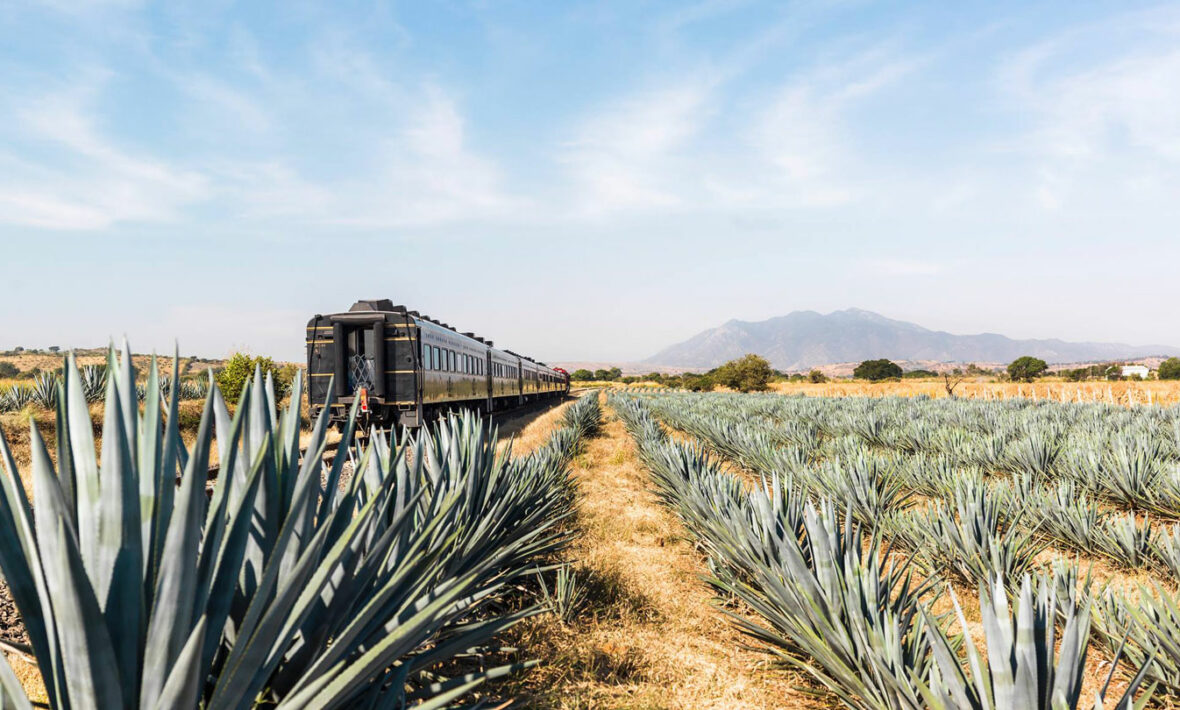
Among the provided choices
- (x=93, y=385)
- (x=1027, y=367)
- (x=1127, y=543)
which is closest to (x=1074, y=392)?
(x=1127, y=543)

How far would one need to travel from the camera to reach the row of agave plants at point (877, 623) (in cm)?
153

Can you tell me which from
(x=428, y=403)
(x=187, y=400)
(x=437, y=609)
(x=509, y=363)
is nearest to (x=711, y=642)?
(x=437, y=609)

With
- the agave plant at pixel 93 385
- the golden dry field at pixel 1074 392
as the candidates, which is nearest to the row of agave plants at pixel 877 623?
the agave plant at pixel 93 385

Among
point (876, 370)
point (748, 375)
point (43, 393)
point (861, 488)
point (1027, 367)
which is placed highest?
point (43, 393)

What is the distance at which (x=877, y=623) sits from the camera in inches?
81.7

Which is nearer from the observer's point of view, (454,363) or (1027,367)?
(454,363)

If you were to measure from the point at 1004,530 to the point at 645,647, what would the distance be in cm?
334

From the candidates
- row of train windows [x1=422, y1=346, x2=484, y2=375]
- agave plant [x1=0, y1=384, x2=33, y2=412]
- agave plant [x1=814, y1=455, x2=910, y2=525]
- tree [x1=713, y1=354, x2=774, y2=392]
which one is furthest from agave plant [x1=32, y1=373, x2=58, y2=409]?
tree [x1=713, y1=354, x2=774, y2=392]

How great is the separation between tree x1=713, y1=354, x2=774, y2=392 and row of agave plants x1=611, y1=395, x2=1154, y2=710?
4556 cm

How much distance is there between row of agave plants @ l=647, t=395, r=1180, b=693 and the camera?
98.3 inches

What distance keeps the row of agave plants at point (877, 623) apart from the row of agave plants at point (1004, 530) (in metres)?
0.16

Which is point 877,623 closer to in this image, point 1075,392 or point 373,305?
point 373,305

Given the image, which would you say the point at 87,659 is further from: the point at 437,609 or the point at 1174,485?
the point at 1174,485

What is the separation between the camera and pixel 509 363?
24078 millimetres
